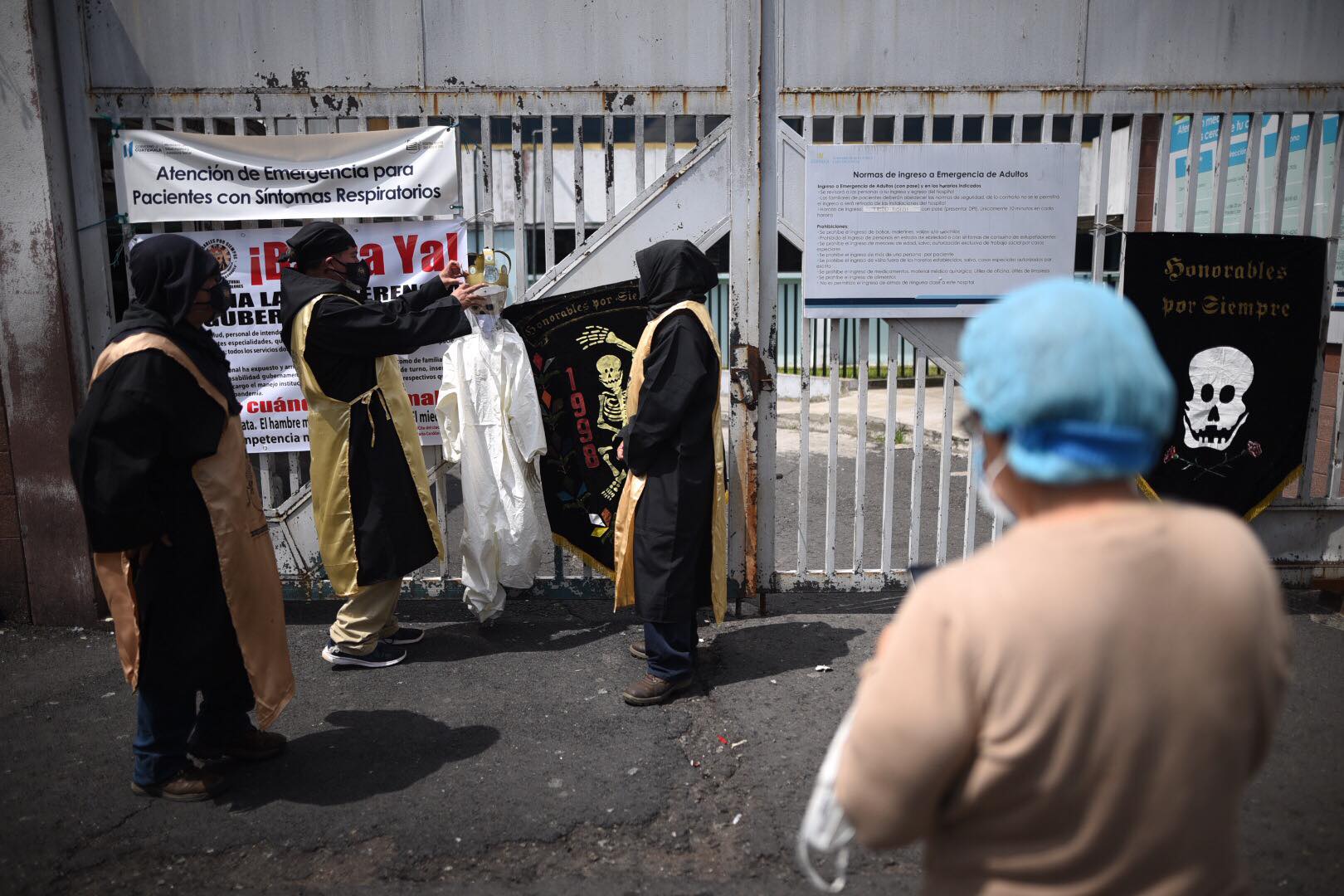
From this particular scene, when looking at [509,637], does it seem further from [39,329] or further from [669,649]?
[39,329]

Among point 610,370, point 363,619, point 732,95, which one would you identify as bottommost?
point 363,619

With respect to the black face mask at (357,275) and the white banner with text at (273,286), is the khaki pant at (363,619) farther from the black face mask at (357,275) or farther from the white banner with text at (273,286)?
the black face mask at (357,275)

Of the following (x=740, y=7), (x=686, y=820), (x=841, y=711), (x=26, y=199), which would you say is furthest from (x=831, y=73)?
(x=26, y=199)

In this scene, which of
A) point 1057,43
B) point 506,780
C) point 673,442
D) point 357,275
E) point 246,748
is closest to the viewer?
point 506,780

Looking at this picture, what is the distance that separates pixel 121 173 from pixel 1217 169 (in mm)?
5296

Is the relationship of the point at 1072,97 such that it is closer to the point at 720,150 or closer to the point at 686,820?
the point at 720,150

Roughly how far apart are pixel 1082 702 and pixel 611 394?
3.72 meters

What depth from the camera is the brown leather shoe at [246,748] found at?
3436 mm

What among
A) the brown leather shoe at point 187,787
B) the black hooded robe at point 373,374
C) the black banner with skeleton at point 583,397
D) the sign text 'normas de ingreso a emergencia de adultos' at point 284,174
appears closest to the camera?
the brown leather shoe at point 187,787

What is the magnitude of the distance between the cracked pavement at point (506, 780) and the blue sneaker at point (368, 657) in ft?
0.17

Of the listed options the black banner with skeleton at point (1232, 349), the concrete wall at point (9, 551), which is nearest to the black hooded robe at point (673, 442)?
the black banner with skeleton at point (1232, 349)

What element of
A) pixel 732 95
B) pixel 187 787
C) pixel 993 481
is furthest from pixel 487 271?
pixel 993 481

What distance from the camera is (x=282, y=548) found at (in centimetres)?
486

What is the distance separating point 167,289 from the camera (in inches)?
122
